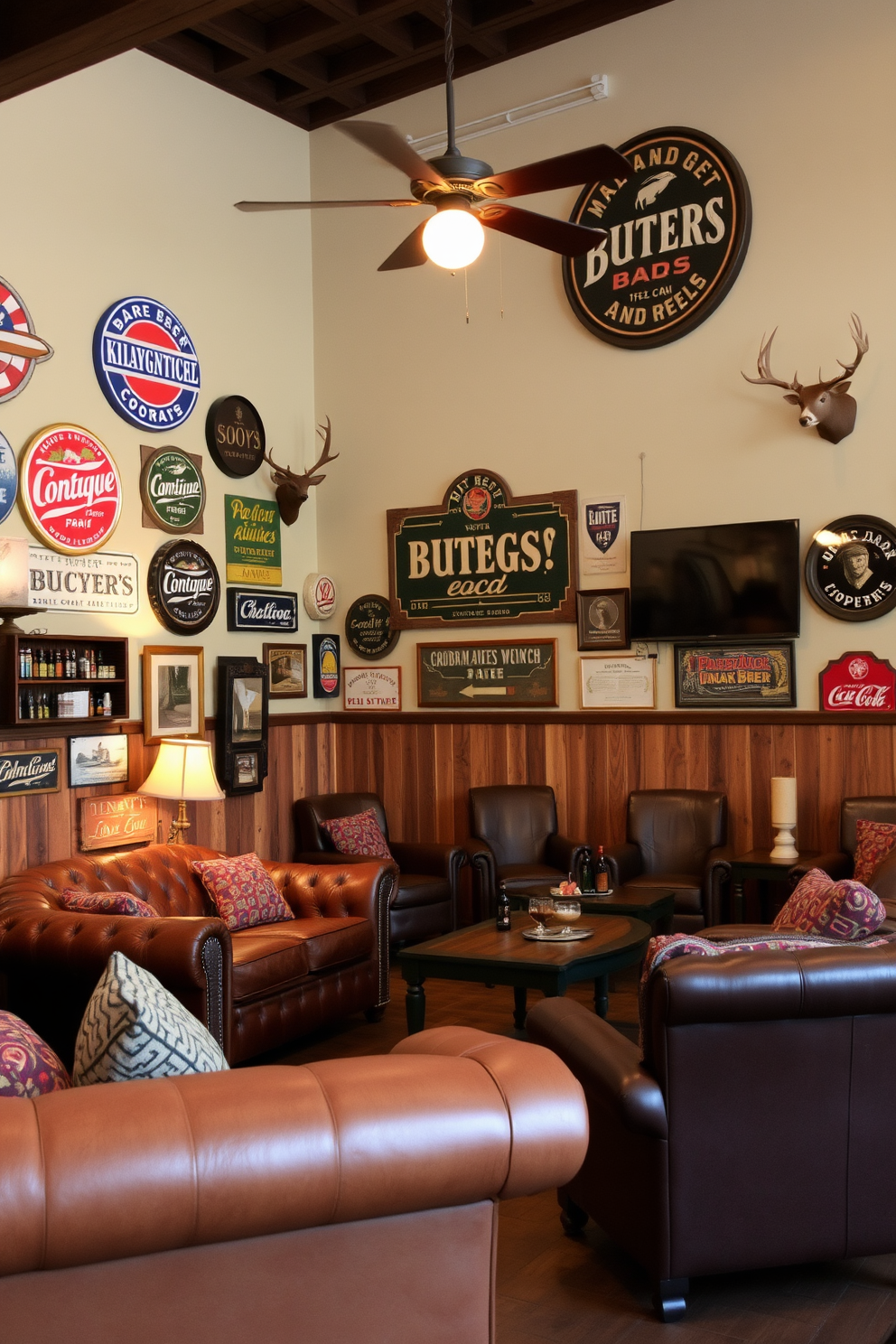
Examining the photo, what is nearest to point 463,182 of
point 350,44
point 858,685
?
point 858,685

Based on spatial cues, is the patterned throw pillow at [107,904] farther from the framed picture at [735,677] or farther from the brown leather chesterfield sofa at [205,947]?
the framed picture at [735,677]

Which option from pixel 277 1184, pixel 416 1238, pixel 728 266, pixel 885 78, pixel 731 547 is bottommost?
pixel 416 1238

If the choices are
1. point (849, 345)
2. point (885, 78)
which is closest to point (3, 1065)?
point (849, 345)

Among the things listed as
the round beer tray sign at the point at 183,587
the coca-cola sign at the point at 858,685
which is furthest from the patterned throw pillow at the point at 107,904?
the coca-cola sign at the point at 858,685

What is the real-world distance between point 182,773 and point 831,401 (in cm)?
383

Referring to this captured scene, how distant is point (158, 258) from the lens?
22.4 ft

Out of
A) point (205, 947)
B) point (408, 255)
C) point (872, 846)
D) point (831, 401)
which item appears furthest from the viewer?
point (831, 401)

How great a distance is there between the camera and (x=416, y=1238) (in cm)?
197

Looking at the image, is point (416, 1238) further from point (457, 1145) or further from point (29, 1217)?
point (29, 1217)

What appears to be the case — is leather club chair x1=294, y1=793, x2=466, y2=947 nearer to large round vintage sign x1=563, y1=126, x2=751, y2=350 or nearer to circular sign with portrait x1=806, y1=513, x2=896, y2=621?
circular sign with portrait x1=806, y1=513, x2=896, y2=621

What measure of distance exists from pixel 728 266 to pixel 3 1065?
5905 mm

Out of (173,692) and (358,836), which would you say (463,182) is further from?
(358,836)

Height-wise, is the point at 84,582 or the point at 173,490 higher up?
the point at 173,490

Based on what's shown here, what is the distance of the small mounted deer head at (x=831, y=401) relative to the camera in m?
6.26
